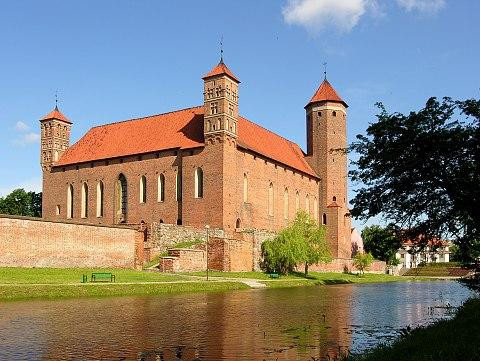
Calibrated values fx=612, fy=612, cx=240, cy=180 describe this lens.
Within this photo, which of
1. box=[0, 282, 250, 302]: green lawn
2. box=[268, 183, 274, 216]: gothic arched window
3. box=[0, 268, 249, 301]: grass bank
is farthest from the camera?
box=[268, 183, 274, 216]: gothic arched window

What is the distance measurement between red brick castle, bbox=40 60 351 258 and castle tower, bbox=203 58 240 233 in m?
0.08

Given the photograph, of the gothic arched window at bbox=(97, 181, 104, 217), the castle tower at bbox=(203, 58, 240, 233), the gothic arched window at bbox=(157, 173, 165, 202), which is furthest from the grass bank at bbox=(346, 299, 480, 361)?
the gothic arched window at bbox=(97, 181, 104, 217)

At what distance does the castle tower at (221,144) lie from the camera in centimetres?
5022

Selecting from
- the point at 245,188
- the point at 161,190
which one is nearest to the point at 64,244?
the point at 161,190

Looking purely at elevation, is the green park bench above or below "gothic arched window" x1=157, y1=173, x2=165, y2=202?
below

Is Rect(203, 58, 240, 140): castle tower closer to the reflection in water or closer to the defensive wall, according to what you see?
the defensive wall

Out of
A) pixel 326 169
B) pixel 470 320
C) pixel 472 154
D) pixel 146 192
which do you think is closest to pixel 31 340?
pixel 470 320

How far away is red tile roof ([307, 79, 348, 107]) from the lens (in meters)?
67.9

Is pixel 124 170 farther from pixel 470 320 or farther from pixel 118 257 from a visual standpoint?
pixel 470 320

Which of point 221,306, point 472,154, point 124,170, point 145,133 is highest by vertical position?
point 145,133

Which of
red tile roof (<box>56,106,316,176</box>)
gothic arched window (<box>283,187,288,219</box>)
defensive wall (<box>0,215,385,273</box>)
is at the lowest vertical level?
defensive wall (<box>0,215,385,273</box>)

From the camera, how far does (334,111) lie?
67.9 m

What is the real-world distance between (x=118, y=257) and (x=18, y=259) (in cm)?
796

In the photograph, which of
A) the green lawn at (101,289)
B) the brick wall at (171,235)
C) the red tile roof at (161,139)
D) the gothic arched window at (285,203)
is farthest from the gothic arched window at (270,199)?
the green lawn at (101,289)
